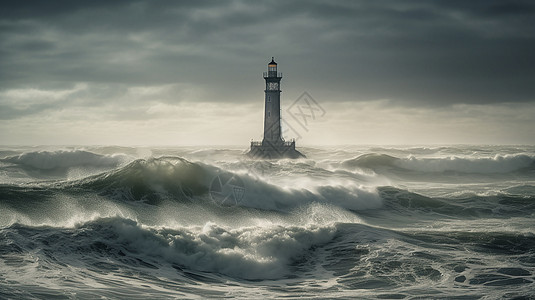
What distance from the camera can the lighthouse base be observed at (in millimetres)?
43459

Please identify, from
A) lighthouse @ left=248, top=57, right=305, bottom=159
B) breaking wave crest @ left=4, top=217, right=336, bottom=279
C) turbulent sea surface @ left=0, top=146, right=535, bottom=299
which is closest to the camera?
turbulent sea surface @ left=0, top=146, right=535, bottom=299

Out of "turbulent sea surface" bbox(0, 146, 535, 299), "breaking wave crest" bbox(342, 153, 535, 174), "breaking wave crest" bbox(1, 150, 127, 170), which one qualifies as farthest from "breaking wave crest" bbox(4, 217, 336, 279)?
"breaking wave crest" bbox(342, 153, 535, 174)

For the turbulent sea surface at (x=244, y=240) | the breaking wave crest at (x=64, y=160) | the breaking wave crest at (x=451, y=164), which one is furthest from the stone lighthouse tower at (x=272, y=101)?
the turbulent sea surface at (x=244, y=240)

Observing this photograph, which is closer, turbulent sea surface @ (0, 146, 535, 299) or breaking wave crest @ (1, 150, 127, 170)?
turbulent sea surface @ (0, 146, 535, 299)

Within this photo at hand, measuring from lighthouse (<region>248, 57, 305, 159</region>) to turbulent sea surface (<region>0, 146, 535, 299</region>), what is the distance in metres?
23.1

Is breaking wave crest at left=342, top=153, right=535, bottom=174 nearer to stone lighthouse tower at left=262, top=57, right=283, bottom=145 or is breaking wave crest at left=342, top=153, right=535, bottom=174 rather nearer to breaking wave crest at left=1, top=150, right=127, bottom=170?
stone lighthouse tower at left=262, top=57, right=283, bottom=145

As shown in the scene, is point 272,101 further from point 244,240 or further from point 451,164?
point 244,240

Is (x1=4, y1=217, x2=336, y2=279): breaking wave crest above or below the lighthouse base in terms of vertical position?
below

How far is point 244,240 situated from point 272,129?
32.5 m

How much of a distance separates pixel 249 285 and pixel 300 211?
758 centimetres

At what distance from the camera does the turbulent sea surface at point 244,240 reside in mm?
8023

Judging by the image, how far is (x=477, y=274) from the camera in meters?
8.89

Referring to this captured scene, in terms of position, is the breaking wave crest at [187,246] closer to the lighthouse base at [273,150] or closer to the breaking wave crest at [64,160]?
the breaking wave crest at [64,160]

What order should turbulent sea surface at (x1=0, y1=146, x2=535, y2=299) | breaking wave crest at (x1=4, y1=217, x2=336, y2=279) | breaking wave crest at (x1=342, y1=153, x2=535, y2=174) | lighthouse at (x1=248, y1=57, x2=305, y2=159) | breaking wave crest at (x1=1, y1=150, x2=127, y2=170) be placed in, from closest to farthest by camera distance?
turbulent sea surface at (x1=0, y1=146, x2=535, y2=299)
breaking wave crest at (x1=4, y1=217, x2=336, y2=279)
breaking wave crest at (x1=1, y1=150, x2=127, y2=170)
breaking wave crest at (x1=342, y1=153, x2=535, y2=174)
lighthouse at (x1=248, y1=57, x2=305, y2=159)
